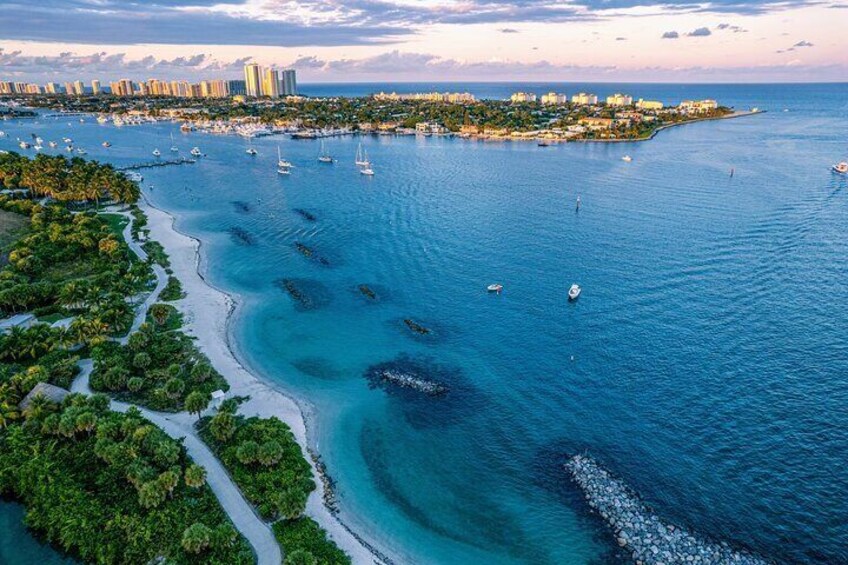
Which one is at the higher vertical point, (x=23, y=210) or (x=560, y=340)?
(x=23, y=210)

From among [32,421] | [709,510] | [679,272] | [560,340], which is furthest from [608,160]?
[32,421]

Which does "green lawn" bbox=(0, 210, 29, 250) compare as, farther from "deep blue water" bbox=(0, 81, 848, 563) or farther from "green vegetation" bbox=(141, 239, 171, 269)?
"deep blue water" bbox=(0, 81, 848, 563)

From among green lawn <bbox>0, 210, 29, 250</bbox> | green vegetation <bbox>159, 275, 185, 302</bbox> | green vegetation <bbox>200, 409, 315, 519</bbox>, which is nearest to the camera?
green vegetation <bbox>200, 409, 315, 519</bbox>

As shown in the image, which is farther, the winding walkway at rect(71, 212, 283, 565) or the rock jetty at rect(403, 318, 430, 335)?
the rock jetty at rect(403, 318, 430, 335)

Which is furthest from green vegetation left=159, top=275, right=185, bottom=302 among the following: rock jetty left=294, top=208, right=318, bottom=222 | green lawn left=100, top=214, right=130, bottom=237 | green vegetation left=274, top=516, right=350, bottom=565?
green vegetation left=274, top=516, right=350, bottom=565

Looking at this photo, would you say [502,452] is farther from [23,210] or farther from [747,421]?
[23,210]

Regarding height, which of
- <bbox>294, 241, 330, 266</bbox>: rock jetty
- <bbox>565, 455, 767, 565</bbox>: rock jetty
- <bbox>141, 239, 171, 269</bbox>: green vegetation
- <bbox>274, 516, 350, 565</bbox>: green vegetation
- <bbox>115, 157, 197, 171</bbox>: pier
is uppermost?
<bbox>115, 157, 197, 171</bbox>: pier
